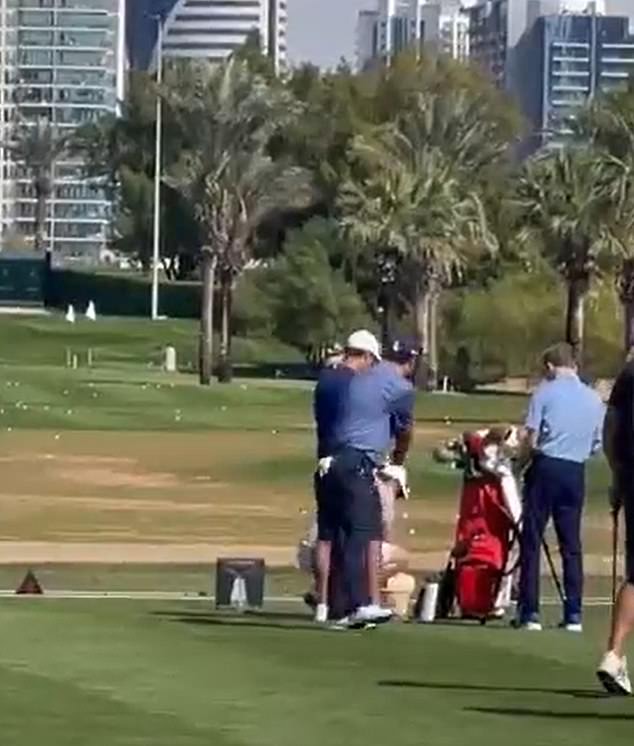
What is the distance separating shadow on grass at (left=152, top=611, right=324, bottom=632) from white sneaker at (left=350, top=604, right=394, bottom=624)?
0.23 metres

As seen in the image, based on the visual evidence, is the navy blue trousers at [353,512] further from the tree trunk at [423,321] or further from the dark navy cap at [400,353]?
the tree trunk at [423,321]

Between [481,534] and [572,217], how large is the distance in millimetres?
A: 59088

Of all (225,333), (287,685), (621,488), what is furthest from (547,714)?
(225,333)

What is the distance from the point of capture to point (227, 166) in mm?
80812

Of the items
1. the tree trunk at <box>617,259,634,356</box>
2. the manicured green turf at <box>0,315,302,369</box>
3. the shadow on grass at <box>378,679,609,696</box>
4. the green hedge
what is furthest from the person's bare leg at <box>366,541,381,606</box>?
the green hedge

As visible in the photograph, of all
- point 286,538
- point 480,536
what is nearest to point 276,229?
point 286,538

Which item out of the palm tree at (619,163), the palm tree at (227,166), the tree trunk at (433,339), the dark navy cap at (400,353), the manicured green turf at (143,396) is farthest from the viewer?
the palm tree at (227,166)

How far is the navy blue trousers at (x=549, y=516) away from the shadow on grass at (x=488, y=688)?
12.8ft

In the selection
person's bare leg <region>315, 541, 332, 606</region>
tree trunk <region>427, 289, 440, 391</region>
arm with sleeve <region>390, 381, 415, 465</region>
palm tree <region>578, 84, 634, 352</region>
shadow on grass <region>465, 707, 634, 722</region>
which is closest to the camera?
shadow on grass <region>465, 707, 634, 722</region>

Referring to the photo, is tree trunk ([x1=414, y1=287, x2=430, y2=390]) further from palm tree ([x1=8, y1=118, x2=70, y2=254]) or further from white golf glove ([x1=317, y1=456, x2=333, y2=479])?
→ palm tree ([x1=8, y1=118, x2=70, y2=254])

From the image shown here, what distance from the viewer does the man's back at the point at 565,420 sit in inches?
666

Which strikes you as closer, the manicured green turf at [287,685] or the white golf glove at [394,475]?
the manicured green turf at [287,685]

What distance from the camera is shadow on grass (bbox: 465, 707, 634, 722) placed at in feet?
39.2

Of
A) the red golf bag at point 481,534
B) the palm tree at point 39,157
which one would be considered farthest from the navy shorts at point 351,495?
the palm tree at point 39,157
